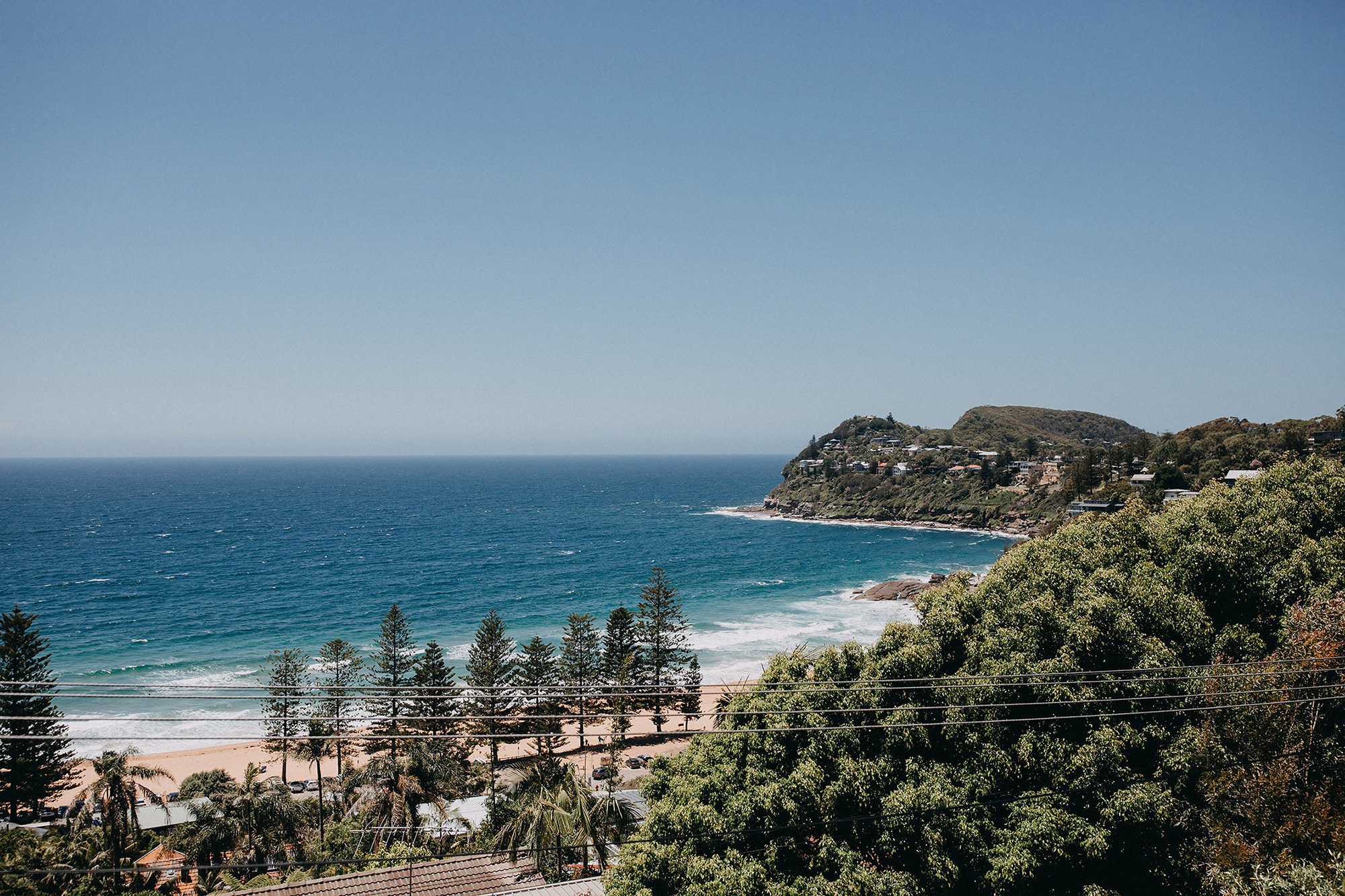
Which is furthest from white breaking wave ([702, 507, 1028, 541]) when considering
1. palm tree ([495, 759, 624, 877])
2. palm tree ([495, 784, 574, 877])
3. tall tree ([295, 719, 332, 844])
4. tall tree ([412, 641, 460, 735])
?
palm tree ([495, 784, 574, 877])

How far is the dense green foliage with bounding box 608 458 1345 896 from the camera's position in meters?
8.62

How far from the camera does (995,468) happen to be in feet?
317

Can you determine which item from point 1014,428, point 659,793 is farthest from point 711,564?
point 1014,428

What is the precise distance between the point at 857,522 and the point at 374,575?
2545 inches

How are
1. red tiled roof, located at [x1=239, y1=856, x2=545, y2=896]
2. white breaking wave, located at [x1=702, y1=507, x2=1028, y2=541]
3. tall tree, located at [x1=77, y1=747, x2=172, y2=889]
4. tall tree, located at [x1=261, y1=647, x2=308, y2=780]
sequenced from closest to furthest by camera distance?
red tiled roof, located at [x1=239, y1=856, x2=545, y2=896]
tall tree, located at [x1=77, y1=747, x2=172, y2=889]
tall tree, located at [x1=261, y1=647, x2=308, y2=780]
white breaking wave, located at [x1=702, y1=507, x2=1028, y2=541]

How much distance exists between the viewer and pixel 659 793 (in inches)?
458

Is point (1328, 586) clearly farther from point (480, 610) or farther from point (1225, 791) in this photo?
point (480, 610)

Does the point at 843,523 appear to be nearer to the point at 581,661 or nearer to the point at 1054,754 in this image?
the point at 581,661

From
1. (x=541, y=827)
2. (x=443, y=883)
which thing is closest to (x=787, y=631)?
(x=541, y=827)

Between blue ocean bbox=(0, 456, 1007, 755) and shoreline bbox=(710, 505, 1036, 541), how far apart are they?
6.73ft

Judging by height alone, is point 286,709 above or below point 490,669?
below

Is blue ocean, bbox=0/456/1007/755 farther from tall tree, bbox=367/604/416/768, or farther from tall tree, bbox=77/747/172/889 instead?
tall tree, bbox=367/604/416/768

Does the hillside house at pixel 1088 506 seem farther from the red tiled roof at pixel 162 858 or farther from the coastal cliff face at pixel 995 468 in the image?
the red tiled roof at pixel 162 858

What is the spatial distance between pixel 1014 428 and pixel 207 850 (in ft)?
548
